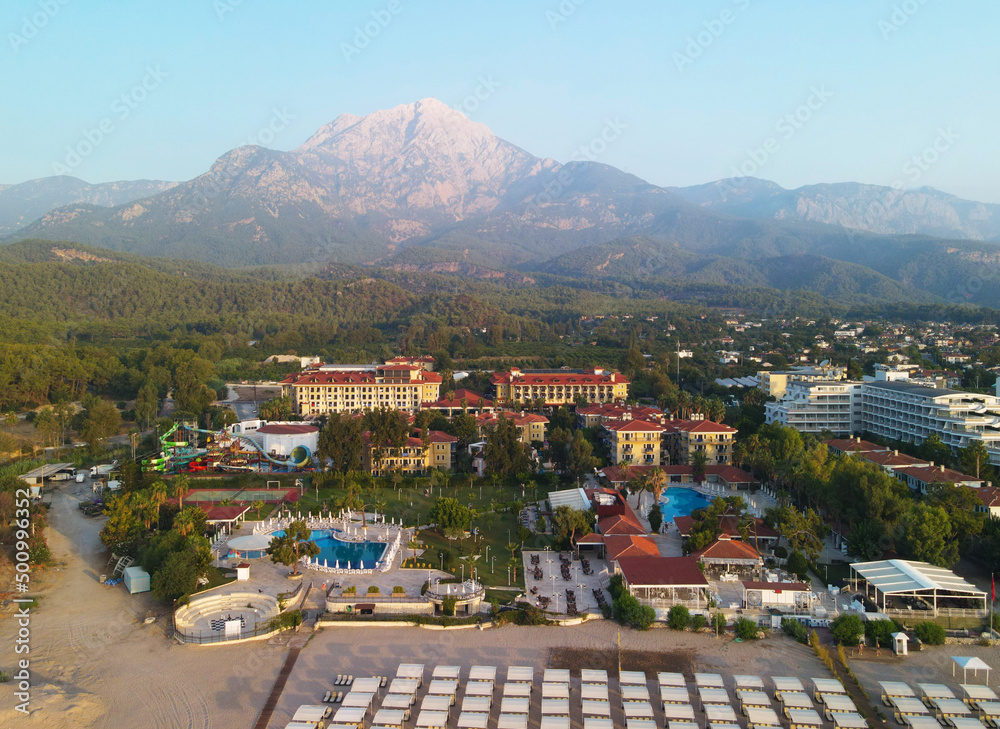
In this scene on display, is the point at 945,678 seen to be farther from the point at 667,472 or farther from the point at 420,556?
the point at 667,472

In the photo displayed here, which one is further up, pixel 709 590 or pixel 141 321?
pixel 141 321

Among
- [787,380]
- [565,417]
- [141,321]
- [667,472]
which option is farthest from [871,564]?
[141,321]

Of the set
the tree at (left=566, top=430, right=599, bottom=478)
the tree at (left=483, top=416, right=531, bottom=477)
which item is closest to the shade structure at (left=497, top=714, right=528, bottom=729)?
the tree at (left=483, top=416, right=531, bottom=477)

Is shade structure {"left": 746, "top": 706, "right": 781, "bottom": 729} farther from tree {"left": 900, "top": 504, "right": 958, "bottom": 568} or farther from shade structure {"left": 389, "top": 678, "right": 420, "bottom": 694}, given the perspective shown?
tree {"left": 900, "top": 504, "right": 958, "bottom": 568}

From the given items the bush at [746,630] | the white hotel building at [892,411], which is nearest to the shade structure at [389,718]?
the bush at [746,630]

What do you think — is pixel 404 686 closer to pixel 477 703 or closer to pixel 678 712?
pixel 477 703

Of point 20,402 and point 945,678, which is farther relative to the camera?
point 20,402

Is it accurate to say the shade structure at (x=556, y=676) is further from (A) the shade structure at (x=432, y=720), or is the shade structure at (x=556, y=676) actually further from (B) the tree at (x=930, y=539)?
(B) the tree at (x=930, y=539)
